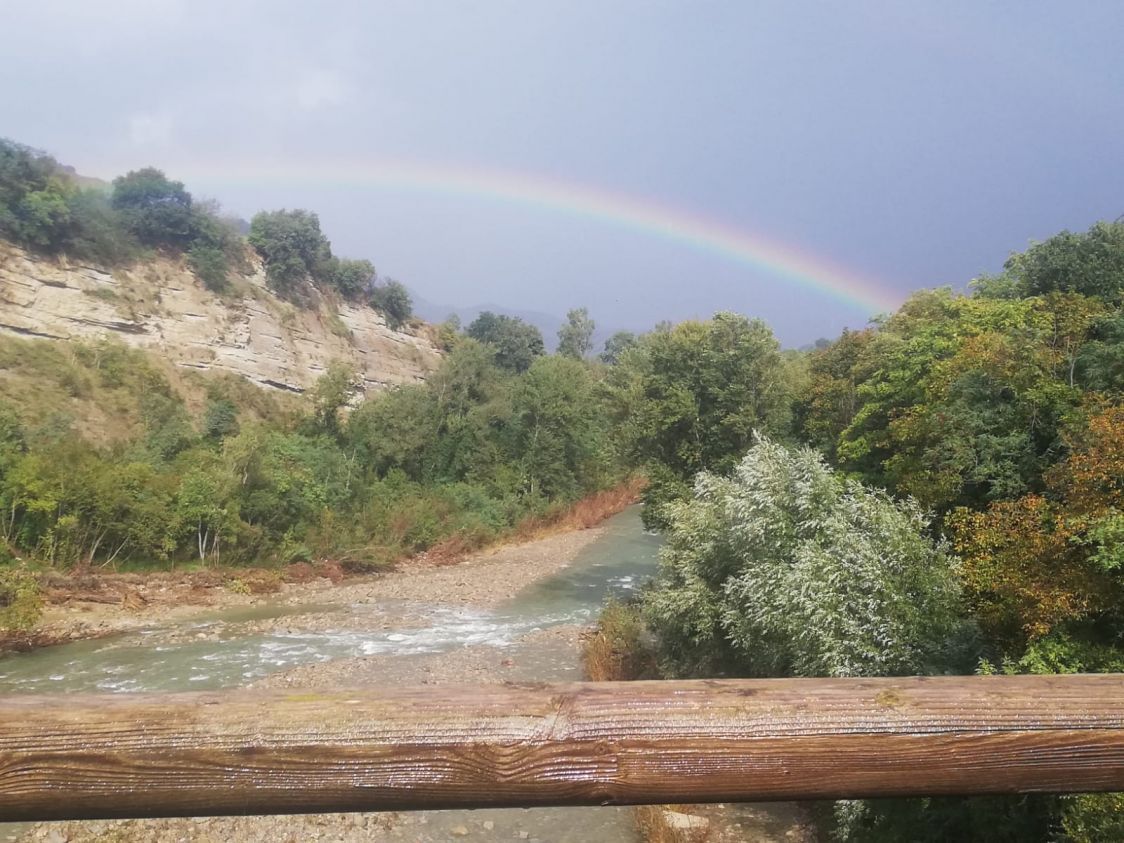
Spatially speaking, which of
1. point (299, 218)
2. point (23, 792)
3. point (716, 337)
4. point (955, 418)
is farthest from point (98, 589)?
point (299, 218)

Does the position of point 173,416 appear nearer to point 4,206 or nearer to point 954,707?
point 4,206

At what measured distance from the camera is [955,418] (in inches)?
520

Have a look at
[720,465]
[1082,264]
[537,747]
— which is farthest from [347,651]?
[1082,264]

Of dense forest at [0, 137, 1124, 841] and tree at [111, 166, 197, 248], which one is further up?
tree at [111, 166, 197, 248]

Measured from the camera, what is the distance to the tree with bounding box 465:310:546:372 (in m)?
62.5

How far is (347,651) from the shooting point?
19.6 meters

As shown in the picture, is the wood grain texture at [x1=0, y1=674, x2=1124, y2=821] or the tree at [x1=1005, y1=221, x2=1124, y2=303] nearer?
the wood grain texture at [x1=0, y1=674, x2=1124, y2=821]

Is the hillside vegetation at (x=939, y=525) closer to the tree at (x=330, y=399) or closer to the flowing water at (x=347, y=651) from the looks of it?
the flowing water at (x=347, y=651)

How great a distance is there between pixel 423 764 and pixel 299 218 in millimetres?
58392

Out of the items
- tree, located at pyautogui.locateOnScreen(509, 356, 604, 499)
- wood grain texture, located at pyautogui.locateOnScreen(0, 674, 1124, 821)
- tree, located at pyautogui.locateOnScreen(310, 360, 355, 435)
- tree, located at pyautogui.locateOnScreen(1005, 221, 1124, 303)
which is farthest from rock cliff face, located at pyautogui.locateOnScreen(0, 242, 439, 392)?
wood grain texture, located at pyautogui.locateOnScreen(0, 674, 1124, 821)

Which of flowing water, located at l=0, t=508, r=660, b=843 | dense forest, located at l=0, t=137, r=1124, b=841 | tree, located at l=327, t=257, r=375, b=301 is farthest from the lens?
tree, located at l=327, t=257, r=375, b=301

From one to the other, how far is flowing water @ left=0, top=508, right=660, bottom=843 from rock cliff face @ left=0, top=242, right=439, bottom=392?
21942mm

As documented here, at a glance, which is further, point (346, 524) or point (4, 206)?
point (4, 206)

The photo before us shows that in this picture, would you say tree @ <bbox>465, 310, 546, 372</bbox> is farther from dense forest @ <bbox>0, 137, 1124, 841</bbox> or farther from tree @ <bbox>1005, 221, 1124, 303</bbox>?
tree @ <bbox>1005, 221, 1124, 303</bbox>
